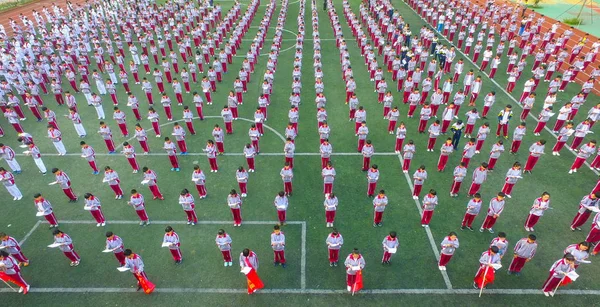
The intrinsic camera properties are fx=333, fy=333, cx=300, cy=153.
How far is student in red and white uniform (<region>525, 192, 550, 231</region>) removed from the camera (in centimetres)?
934

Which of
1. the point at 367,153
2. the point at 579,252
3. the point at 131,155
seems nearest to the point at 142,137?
the point at 131,155

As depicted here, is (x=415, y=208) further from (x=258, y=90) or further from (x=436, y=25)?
(x=436, y=25)

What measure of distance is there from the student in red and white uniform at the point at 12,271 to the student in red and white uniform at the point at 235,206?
5453mm

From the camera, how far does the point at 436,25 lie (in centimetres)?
2988

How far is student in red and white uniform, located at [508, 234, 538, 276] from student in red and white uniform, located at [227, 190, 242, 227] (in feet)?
24.8

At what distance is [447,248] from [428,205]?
155 centimetres

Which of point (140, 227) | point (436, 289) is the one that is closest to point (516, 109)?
point (436, 289)

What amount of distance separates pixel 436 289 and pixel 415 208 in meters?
3.04

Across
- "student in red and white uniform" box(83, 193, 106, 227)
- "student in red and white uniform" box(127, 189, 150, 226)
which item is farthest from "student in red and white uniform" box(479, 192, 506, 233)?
"student in red and white uniform" box(83, 193, 106, 227)

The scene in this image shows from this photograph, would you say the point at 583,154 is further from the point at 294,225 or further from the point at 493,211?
the point at 294,225

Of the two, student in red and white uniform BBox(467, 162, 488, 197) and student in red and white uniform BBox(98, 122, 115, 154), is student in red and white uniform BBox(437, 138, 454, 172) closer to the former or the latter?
student in red and white uniform BBox(467, 162, 488, 197)

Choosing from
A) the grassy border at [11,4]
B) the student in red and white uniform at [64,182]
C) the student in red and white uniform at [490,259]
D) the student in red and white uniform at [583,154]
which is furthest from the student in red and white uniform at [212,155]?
the grassy border at [11,4]

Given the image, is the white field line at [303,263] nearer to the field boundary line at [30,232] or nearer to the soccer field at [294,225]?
the soccer field at [294,225]

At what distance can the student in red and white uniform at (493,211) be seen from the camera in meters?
9.35
